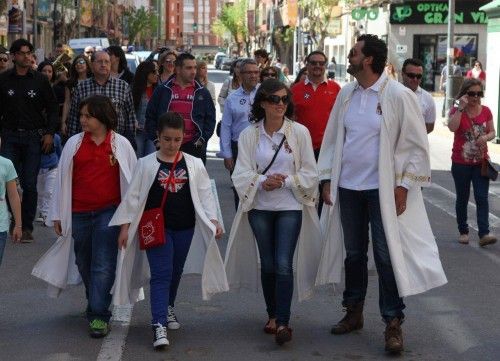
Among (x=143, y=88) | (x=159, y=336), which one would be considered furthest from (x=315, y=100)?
(x=159, y=336)

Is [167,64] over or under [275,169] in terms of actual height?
over

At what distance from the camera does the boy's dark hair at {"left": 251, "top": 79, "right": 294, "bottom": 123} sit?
24.0 feet

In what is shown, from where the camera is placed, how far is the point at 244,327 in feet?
25.5

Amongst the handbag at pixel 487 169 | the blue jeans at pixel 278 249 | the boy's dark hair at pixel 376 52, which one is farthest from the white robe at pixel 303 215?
the handbag at pixel 487 169

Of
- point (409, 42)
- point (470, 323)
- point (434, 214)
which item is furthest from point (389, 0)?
point (470, 323)

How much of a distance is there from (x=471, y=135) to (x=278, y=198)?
4907 millimetres

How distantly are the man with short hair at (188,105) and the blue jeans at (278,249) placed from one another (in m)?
3.80

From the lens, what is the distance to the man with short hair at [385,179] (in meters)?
7.04

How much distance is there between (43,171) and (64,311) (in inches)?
192

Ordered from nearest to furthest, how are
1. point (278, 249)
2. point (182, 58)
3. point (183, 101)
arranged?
point (278, 249) → point (182, 58) → point (183, 101)

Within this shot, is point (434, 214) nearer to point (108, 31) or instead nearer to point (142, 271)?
point (142, 271)

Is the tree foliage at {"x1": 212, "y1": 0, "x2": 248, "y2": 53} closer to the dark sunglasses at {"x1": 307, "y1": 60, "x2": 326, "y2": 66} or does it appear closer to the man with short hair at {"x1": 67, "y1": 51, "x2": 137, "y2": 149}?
the dark sunglasses at {"x1": 307, "y1": 60, "x2": 326, "y2": 66}

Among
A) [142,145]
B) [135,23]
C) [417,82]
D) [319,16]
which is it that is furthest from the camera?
[135,23]

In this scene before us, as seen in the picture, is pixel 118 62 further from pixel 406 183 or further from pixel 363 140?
pixel 406 183
